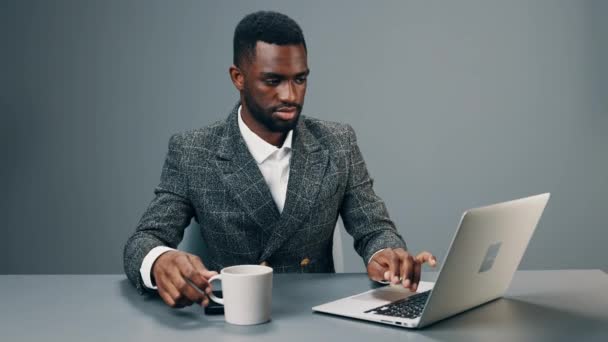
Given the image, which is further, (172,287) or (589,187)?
(589,187)

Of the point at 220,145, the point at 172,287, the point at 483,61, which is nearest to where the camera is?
the point at 172,287

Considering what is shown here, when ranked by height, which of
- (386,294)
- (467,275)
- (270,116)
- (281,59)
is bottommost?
(386,294)

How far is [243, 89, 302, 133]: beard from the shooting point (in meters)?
1.63

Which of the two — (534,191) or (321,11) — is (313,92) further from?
(534,191)

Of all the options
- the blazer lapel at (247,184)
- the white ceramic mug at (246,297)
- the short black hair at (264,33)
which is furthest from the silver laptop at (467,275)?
the short black hair at (264,33)

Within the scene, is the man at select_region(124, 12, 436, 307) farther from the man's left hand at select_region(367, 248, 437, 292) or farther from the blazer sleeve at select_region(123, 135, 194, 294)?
the man's left hand at select_region(367, 248, 437, 292)

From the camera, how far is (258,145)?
5.64 ft

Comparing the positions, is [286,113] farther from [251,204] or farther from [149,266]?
[149,266]

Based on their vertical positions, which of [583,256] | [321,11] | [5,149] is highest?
[321,11]

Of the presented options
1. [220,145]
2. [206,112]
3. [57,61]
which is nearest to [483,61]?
[206,112]

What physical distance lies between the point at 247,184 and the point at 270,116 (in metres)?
0.18

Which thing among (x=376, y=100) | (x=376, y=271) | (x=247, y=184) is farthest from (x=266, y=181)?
(x=376, y=100)

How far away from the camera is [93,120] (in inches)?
118

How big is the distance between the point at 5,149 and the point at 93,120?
0.42 metres
